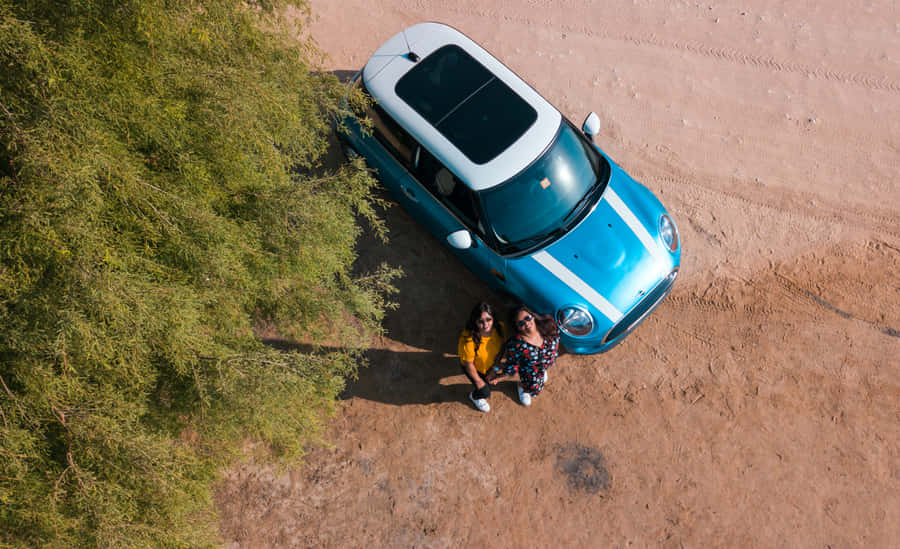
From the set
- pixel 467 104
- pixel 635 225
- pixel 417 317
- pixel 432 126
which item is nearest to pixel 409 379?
pixel 417 317

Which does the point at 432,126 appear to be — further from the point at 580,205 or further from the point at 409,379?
the point at 409,379

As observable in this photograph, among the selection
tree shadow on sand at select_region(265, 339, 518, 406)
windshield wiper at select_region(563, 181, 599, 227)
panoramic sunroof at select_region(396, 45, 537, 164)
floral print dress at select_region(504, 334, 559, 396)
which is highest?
panoramic sunroof at select_region(396, 45, 537, 164)

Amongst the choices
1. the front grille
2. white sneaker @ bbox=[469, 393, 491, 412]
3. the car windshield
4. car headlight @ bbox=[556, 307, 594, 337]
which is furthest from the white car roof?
white sneaker @ bbox=[469, 393, 491, 412]

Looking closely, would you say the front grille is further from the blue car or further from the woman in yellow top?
the woman in yellow top

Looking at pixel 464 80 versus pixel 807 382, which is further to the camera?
pixel 807 382

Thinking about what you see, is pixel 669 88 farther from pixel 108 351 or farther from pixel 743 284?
pixel 108 351

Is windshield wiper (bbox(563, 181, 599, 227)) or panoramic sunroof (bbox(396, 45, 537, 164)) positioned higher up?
panoramic sunroof (bbox(396, 45, 537, 164))

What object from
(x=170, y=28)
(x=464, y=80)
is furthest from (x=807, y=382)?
(x=170, y=28)

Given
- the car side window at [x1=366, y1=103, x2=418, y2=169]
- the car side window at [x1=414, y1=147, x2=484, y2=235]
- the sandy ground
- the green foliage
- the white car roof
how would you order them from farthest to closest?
the sandy ground, the car side window at [x1=366, y1=103, x2=418, y2=169], the car side window at [x1=414, y1=147, x2=484, y2=235], the white car roof, the green foliage
